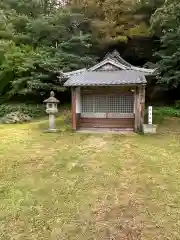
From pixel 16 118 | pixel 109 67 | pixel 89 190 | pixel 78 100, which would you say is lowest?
pixel 16 118

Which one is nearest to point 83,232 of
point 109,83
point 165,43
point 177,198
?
point 177,198

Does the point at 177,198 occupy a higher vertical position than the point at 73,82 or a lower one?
lower

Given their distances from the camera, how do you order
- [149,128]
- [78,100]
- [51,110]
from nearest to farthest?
[149,128]
[51,110]
[78,100]

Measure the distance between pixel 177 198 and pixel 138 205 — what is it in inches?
32.5

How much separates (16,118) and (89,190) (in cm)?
1158

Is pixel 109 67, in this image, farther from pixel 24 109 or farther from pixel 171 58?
pixel 24 109

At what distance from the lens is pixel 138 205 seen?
505 cm

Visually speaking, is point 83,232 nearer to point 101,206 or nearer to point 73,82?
point 101,206

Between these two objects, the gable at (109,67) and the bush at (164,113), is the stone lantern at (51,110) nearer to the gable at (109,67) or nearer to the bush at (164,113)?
the gable at (109,67)

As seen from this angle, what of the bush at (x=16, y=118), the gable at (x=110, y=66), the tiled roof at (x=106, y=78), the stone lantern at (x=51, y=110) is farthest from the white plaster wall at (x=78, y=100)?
the bush at (x=16, y=118)

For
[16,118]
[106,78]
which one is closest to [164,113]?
[106,78]

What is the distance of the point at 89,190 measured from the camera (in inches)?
229

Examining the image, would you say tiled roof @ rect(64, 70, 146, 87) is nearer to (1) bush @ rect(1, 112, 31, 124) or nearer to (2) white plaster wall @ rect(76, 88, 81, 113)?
(2) white plaster wall @ rect(76, 88, 81, 113)

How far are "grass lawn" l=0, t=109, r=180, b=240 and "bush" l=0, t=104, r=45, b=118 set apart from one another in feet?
24.9
